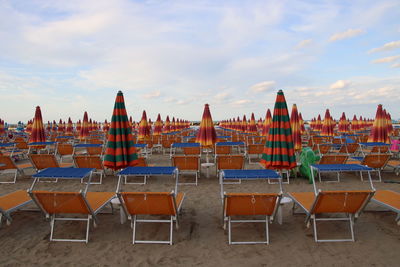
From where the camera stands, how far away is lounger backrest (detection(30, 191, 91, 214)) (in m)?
3.21

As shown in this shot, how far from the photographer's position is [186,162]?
6.54m

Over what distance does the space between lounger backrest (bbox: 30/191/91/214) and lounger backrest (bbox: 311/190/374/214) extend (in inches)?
124

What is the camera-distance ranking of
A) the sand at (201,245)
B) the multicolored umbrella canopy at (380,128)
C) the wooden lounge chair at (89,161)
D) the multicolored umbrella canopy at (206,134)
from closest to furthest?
the sand at (201,245)
the wooden lounge chair at (89,161)
the multicolored umbrella canopy at (206,134)
the multicolored umbrella canopy at (380,128)

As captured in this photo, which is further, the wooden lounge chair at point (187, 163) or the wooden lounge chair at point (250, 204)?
the wooden lounge chair at point (187, 163)

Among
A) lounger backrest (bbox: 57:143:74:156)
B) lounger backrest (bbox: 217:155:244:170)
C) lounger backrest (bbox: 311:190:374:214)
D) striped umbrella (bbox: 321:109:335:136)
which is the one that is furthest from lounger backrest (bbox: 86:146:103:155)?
striped umbrella (bbox: 321:109:335:136)

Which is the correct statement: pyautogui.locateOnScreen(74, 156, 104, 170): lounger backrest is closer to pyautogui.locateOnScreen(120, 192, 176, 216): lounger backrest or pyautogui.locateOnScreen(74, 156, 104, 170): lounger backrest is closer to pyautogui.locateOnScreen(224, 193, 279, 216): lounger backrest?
pyautogui.locateOnScreen(120, 192, 176, 216): lounger backrest

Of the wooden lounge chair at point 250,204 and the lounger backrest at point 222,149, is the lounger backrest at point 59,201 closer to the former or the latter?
the wooden lounge chair at point 250,204

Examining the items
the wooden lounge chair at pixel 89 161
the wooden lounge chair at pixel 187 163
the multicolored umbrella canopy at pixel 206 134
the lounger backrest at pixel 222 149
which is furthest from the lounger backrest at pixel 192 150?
the wooden lounge chair at pixel 89 161

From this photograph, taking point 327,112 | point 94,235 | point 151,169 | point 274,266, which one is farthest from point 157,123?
Answer: point 274,266

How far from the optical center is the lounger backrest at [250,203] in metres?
3.11

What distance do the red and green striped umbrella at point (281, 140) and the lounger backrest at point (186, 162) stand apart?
2188mm

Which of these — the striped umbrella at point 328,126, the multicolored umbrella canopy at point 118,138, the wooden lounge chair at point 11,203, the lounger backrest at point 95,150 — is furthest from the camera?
the striped umbrella at point 328,126

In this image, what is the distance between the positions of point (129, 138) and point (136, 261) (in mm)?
2723

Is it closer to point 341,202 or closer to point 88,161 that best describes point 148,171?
point 341,202
